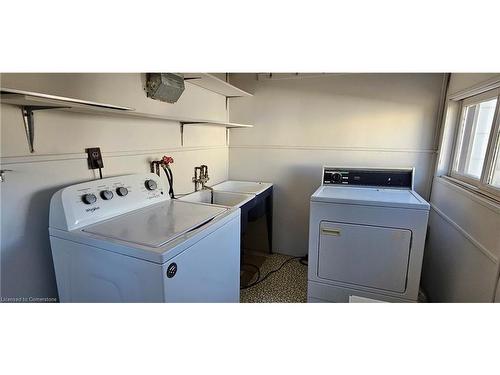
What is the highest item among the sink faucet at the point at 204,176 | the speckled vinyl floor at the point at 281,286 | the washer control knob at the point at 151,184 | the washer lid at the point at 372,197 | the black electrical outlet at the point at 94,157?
the black electrical outlet at the point at 94,157

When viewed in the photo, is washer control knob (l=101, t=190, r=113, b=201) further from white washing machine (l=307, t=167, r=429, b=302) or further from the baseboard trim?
the baseboard trim

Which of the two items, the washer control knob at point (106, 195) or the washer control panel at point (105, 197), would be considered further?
the washer control knob at point (106, 195)

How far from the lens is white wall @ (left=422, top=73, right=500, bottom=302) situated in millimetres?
1537

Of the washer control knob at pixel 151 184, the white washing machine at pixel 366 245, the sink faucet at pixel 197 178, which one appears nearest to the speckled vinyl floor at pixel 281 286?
the white washing machine at pixel 366 245

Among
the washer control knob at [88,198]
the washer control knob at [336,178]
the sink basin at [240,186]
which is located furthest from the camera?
the sink basin at [240,186]

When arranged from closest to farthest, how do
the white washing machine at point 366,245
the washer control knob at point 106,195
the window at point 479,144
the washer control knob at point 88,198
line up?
the washer control knob at point 88,198 → the washer control knob at point 106,195 → the window at point 479,144 → the white washing machine at point 366,245

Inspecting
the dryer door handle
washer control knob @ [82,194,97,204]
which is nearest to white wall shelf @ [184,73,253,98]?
washer control knob @ [82,194,97,204]

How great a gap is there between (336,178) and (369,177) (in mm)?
300

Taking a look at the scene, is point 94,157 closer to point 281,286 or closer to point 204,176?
point 204,176

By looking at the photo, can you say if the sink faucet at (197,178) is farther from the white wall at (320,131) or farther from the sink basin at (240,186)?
the white wall at (320,131)

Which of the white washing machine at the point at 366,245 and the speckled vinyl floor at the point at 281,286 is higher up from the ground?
the white washing machine at the point at 366,245

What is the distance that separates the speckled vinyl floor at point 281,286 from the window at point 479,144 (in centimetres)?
170

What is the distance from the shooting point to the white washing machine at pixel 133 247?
43.1 inches
